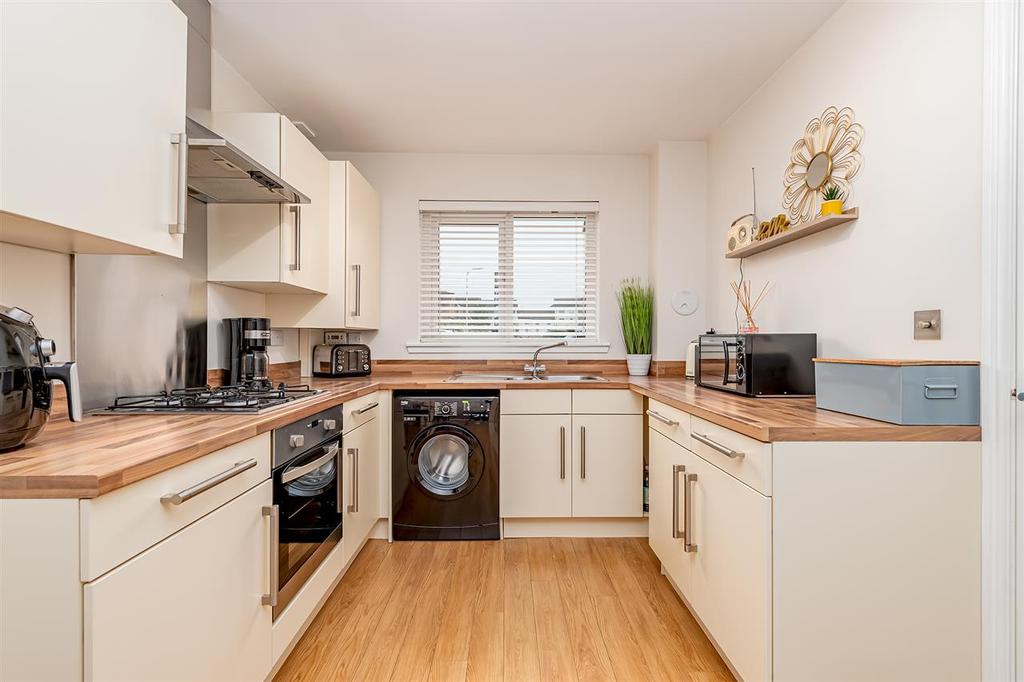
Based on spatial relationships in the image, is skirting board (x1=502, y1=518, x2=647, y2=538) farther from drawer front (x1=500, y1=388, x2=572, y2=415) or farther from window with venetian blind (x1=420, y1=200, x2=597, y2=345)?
window with venetian blind (x1=420, y1=200, x2=597, y2=345)

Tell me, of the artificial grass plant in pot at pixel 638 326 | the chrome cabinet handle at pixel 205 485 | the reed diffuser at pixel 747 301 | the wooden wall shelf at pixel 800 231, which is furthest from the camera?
the artificial grass plant in pot at pixel 638 326

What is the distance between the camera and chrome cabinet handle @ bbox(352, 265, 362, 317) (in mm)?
3032

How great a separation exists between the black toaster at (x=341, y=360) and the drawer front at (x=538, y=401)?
104cm

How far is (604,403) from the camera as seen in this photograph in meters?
2.98

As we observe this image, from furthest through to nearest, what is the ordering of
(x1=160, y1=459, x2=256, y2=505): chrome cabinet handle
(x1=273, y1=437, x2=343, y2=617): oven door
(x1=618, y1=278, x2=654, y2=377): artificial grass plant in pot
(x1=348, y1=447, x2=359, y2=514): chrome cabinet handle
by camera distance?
(x1=618, y1=278, x2=654, y2=377): artificial grass plant in pot < (x1=348, y1=447, x2=359, y2=514): chrome cabinet handle < (x1=273, y1=437, x2=343, y2=617): oven door < (x1=160, y1=459, x2=256, y2=505): chrome cabinet handle

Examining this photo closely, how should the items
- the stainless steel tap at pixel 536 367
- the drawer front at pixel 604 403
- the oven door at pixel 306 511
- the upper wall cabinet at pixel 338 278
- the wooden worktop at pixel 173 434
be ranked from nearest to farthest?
the wooden worktop at pixel 173 434 → the oven door at pixel 306 511 → the upper wall cabinet at pixel 338 278 → the drawer front at pixel 604 403 → the stainless steel tap at pixel 536 367

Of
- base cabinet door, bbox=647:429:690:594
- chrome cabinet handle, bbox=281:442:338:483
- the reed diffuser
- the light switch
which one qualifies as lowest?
base cabinet door, bbox=647:429:690:594

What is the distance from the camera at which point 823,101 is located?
2.16m

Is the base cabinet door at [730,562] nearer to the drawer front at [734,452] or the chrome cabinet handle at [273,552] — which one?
the drawer front at [734,452]

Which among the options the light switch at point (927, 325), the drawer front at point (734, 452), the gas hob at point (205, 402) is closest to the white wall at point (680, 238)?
the drawer front at point (734, 452)

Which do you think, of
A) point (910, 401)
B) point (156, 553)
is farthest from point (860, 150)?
point (156, 553)

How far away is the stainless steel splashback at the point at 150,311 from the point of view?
163 centimetres

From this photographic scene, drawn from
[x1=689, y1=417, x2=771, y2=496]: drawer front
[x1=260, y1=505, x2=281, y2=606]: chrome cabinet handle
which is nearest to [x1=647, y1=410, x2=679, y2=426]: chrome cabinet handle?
[x1=689, y1=417, x2=771, y2=496]: drawer front

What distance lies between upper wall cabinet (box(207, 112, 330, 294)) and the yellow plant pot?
215 centimetres
